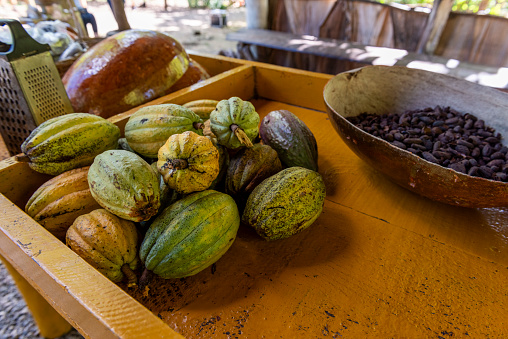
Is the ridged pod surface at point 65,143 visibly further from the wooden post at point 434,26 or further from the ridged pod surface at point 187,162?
the wooden post at point 434,26

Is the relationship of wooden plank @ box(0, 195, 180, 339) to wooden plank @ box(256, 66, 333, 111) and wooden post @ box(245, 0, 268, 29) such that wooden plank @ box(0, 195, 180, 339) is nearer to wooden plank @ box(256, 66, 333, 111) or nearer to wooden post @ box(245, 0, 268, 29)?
wooden plank @ box(256, 66, 333, 111)

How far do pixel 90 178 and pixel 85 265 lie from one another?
1.01 ft

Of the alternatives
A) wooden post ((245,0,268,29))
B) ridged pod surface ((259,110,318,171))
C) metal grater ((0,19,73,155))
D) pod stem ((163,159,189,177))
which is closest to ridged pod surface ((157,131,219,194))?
pod stem ((163,159,189,177))

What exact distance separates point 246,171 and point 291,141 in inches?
12.2

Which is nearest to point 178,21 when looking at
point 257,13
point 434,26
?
point 257,13

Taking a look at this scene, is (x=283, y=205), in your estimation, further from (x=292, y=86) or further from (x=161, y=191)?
(x=292, y=86)

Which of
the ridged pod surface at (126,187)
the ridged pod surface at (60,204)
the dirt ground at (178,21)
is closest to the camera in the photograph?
the ridged pod surface at (126,187)

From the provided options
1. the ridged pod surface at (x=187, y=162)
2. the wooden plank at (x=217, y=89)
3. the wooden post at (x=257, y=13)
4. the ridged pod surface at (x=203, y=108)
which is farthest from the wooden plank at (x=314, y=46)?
the ridged pod surface at (x=187, y=162)

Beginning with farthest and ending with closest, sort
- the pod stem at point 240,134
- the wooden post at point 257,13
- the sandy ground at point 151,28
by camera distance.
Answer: the wooden post at point 257,13 → the sandy ground at point 151,28 → the pod stem at point 240,134

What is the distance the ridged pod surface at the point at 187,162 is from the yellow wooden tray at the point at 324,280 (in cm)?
33

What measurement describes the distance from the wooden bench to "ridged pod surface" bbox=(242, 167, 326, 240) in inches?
102

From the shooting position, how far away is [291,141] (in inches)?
56.0

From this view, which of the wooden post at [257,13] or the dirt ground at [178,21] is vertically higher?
the wooden post at [257,13]

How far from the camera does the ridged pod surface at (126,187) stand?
3.06 feet
